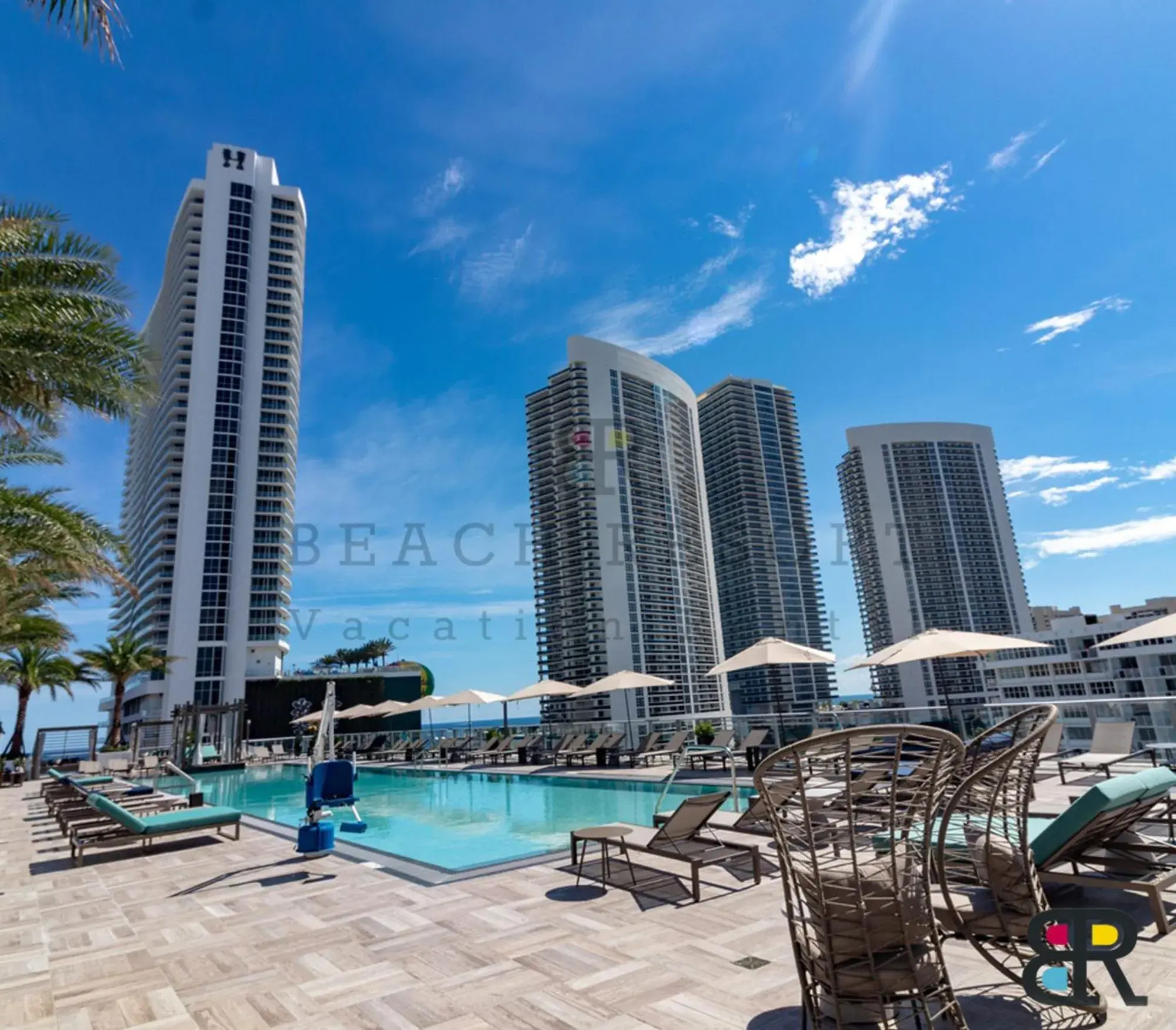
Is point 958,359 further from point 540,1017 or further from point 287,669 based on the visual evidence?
point 287,669

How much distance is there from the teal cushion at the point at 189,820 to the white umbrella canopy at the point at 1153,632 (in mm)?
10997

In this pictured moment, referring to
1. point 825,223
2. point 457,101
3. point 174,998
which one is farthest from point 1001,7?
point 174,998

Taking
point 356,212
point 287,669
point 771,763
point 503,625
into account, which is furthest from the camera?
point 287,669

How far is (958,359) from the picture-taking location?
18.0m

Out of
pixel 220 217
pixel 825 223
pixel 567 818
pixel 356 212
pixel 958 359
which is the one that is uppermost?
pixel 220 217

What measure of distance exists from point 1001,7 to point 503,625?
37847 millimetres

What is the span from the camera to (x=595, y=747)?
16.7 metres

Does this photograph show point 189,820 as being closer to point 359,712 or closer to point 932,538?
point 359,712

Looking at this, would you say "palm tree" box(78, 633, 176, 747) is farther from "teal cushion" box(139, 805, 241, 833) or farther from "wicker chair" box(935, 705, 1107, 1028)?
"wicker chair" box(935, 705, 1107, 1028)

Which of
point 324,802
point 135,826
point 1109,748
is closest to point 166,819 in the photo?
point 135,826

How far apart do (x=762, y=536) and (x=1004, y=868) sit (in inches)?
3827

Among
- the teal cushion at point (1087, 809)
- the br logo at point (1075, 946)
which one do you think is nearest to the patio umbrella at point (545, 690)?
the teal cushion at point (1087, 809)

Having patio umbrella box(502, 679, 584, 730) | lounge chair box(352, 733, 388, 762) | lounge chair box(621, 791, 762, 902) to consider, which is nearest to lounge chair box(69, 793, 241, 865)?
lounge chair box(621, 791, 762, 902)

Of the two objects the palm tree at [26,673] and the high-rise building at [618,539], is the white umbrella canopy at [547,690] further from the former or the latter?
the high-rise building at [618,539]
